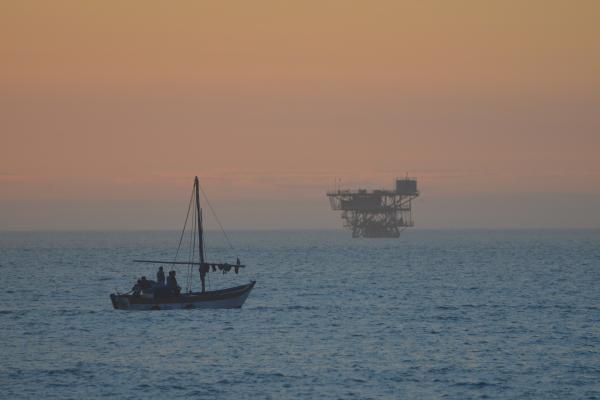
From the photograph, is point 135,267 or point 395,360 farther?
point 135,267

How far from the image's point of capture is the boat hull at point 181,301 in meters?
60.8

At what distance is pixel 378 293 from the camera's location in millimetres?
79625

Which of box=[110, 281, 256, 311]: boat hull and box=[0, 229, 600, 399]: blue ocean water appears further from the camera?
box=[110, 281, 256, 311]: boat hull

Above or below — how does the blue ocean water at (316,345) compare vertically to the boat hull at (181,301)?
below

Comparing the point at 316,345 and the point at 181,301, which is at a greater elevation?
the point at 181,301

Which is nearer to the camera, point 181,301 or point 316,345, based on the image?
point 316,345

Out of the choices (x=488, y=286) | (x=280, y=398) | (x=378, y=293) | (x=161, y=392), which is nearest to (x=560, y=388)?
(x=280, y=398)

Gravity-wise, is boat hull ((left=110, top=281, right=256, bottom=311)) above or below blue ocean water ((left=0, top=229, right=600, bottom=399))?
above

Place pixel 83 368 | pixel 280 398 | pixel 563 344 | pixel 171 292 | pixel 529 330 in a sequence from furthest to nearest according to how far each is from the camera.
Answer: pixel 171 292, pixel 529 330, pixel 563 344, pixel 83 368, pixel 280 398

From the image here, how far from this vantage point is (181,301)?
61.0 m

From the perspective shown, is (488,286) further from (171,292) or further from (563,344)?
(563,344)

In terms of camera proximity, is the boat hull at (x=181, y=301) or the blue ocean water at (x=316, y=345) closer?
the blue ocean water at (x=316, y=345)

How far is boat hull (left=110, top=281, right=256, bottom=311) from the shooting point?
199 feet

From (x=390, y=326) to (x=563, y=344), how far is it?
10426 mm
